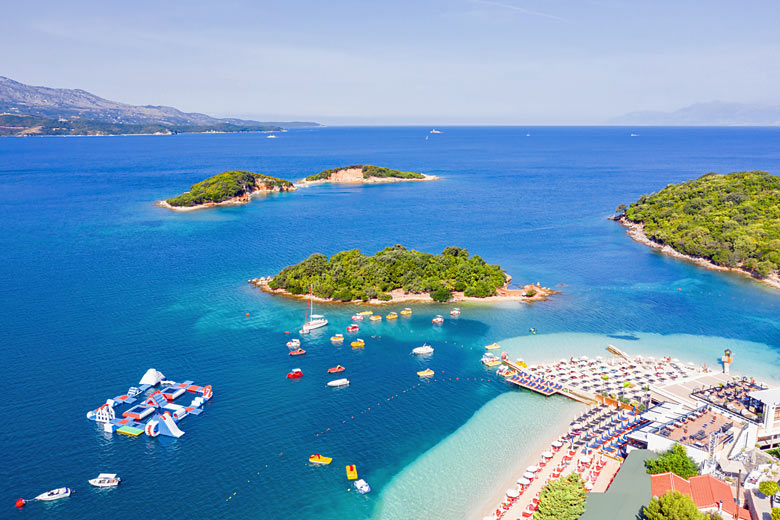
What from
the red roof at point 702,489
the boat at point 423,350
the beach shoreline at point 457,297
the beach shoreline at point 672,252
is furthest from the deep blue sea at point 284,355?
the red roof at point 702,489

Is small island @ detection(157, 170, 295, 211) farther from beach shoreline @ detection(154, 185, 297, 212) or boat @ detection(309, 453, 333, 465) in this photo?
boat @ detection(309, 453, 333, 465)

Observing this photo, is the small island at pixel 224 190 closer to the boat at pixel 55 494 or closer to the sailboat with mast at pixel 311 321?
the sailboat with mast at pixel 311 321

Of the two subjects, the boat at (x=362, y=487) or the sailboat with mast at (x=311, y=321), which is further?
the sailboat with mast at (x=311, y=321)

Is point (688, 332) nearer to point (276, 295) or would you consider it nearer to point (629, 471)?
point (629, 471)

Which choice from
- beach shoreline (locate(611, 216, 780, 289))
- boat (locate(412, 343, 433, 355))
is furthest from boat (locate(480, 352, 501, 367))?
beach shoreline (locate(611, 216, 780, 289))

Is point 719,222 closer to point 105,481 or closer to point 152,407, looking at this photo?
point 152,407

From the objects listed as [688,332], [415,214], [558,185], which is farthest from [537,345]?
[558,185]

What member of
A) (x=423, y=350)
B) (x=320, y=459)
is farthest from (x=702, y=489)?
(x=423, y=350)
